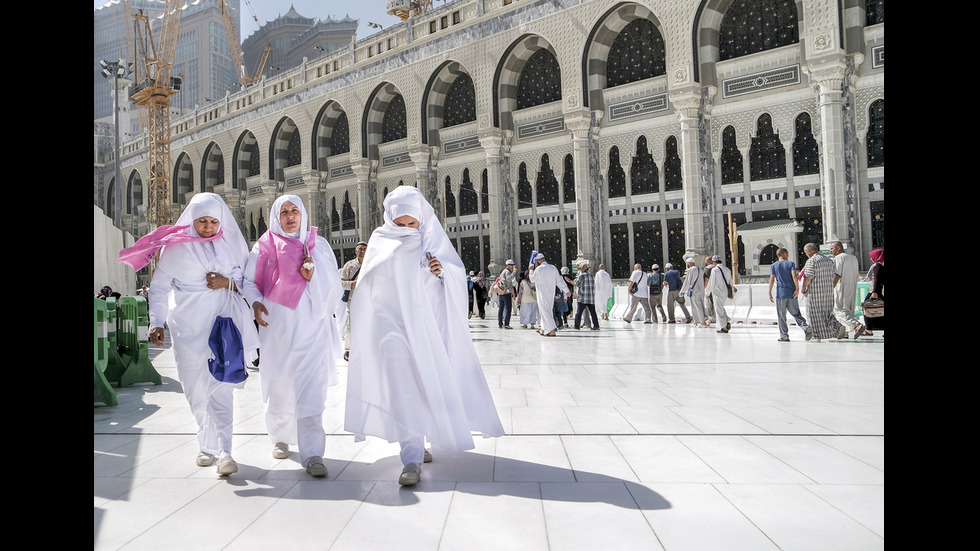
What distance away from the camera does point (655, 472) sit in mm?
2684

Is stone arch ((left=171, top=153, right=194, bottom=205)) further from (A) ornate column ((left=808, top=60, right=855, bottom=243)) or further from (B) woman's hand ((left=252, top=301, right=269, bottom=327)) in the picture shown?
(B) woman's hand ((left=252, top=301, right=269, bottom=327))

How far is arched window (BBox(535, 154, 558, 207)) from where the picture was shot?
1759cm

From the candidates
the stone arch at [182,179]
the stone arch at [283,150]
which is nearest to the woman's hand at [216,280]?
the stone arch at [283,150]

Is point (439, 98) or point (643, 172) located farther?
point (439, 98)

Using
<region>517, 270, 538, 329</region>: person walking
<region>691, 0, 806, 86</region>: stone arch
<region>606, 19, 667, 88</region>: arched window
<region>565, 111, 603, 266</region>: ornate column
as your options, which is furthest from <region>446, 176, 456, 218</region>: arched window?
<region>517, 270, 538, 329</region>: person walking

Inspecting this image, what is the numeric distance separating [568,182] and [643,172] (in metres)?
2.21

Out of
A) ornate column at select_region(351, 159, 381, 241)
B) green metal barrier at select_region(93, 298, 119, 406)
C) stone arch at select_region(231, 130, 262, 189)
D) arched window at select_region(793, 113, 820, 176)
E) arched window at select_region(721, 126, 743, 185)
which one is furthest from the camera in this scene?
stone arch at select_region(231, 130, 262, 189)

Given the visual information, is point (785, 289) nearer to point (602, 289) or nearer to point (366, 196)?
point (602, 289)

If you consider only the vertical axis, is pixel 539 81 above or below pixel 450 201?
above

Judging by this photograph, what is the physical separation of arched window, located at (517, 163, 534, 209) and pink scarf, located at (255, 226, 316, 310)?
598 inches

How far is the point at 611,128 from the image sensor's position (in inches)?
638

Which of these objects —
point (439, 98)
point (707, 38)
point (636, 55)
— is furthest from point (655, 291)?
point (439, 98)

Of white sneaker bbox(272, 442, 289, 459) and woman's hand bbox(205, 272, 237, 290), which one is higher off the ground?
woman's hand bbox(205, 272, 237, 290)
